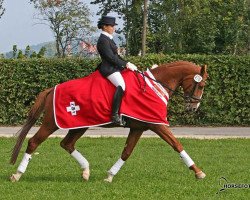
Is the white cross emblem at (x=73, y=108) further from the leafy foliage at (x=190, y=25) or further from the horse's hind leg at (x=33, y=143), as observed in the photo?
the leafy foliage at (x=190, y=25)

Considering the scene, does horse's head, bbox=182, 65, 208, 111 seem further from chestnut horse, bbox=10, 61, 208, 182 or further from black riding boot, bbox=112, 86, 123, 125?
black riding boot, bbox=112, 86, 123, 125

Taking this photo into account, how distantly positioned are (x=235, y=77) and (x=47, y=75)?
23.3 feet

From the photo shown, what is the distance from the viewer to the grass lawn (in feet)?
30.6

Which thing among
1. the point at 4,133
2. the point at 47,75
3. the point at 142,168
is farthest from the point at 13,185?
the point at 47,75

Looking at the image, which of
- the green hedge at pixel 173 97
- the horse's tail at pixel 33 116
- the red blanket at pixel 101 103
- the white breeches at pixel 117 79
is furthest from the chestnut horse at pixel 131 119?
the green hedge at pixel 173 97

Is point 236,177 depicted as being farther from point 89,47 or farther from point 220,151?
point 89,47

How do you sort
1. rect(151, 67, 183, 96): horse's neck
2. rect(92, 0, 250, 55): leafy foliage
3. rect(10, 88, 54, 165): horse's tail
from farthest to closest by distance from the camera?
rect(92, 0, 250, 55): leafy foliage, rect(10, 88, 54, 165): horse's tail, rect(151, 67, 183, 96): horse's neck

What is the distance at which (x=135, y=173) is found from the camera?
11.5m

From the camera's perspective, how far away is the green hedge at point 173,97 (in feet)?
75.3

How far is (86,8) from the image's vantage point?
50.7 metres

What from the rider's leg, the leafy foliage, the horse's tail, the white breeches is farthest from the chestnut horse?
the leafy foliage

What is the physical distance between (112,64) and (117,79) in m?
0.29

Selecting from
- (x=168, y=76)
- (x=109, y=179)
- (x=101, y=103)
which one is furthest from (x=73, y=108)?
(x=168, y=76)

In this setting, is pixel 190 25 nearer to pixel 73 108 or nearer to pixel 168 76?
pixel 168 76
